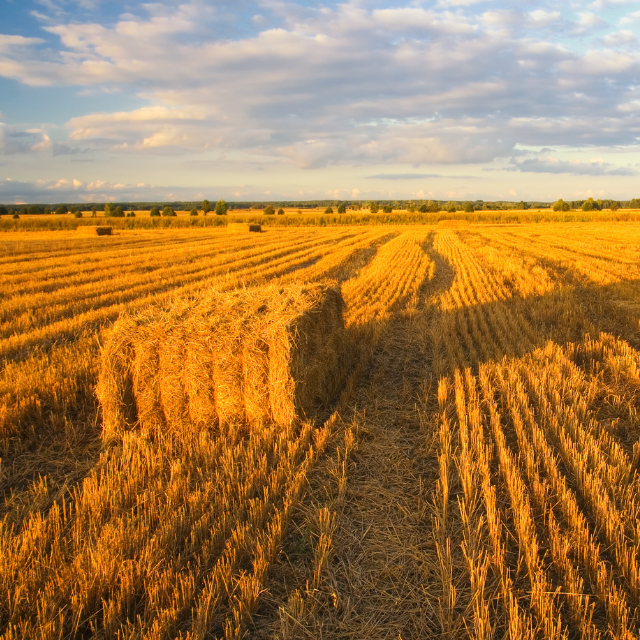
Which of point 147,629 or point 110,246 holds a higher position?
point 110,246

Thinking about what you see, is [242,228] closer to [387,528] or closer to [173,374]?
[173,374]

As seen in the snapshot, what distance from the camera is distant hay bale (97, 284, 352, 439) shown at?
5.25m

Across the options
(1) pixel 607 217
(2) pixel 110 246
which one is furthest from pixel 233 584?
(1) pixel 607 217

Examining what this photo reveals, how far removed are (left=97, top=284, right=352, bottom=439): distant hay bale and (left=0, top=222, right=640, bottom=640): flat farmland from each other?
20cm

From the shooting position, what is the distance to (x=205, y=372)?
5332 mm

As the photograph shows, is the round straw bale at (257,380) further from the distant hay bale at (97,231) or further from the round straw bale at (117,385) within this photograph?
the distant hay bale at (97,231)

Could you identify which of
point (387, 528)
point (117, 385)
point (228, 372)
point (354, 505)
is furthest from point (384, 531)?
point (117, 385)

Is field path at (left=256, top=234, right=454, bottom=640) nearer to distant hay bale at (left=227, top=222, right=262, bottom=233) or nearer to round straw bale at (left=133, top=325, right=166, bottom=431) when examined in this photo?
round straw bale at (left=133, top=325, right=166, bottom=431)

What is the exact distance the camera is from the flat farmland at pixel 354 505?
9.31 feet

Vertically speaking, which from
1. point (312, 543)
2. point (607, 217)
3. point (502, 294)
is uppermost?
point (607, 217)

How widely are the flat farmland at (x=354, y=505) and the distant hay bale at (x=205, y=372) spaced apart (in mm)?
197

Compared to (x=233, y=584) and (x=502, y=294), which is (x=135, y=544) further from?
(x=502, y=294)

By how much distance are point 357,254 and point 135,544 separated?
20717 millimetres

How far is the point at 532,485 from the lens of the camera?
4016mm
